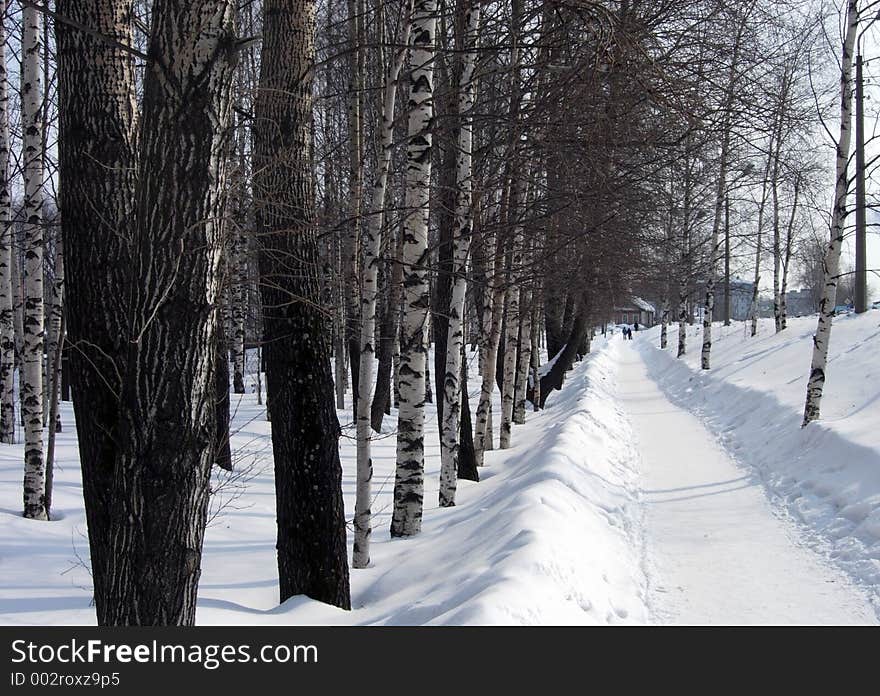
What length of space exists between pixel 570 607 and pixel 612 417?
38.3ft

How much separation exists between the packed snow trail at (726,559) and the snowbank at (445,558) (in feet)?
0.92

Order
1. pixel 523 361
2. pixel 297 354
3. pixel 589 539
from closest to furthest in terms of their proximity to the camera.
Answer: pixel 297 354, pixel 589 539, pixel 523 361

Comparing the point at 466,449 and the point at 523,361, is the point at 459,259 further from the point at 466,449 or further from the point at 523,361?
the point at 523,361

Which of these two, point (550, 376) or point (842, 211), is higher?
point (842, 211)

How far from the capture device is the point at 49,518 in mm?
7961

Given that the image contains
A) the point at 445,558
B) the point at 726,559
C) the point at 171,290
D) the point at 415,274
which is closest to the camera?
the point at 171,290

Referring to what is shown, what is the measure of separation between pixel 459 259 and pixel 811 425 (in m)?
6.79

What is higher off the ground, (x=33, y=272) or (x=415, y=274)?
(x=33, y=272)

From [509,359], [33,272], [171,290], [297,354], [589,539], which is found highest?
[33,272]

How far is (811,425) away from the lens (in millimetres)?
11172

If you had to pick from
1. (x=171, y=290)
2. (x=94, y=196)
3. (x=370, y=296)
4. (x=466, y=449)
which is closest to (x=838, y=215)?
(x=466, y=449)

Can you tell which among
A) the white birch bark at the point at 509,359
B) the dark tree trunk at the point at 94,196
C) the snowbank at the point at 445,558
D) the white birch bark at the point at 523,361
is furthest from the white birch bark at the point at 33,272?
the white birch bark at the point at 523,361
